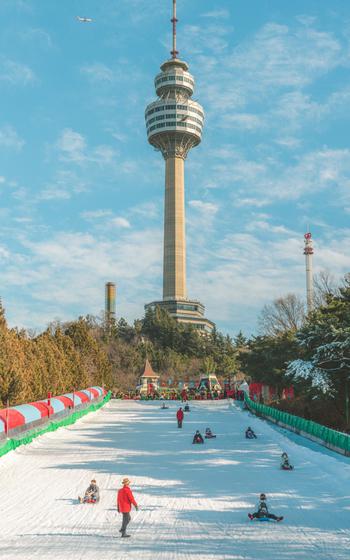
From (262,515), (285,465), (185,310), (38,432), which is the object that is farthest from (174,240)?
(262,515)

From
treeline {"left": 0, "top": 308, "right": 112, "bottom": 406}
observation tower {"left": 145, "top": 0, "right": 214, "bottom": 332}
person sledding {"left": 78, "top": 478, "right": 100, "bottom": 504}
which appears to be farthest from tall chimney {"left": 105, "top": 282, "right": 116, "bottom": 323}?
person sledding {"left": 78, "top": 478, "right": 100, "bottom": 504}

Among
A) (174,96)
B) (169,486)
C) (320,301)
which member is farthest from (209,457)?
(174,96)

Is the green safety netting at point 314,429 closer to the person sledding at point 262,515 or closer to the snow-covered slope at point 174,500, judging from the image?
the snow-covered slope at point 174,500

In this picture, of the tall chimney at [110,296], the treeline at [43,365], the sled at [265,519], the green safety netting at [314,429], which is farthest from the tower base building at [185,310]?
the sled at [265,519]

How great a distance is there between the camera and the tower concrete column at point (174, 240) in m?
141

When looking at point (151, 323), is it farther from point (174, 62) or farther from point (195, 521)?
point (195, 521)

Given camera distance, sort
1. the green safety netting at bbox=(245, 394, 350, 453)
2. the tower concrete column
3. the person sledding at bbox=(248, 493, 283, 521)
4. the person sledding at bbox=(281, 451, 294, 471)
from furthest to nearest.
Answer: the tower concrete column, the green safety netting at bbox=(245, 394, 350, 453), the person sledding at bbox=(281, 451, 294, 471), the person sledding at bbox=(248, 493, 283, 521)

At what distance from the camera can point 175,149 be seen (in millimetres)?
150125

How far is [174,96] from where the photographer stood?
153250 mm

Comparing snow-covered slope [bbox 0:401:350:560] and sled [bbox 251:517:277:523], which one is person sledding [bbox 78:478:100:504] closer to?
snow-covered slope [bbox 0:401:350:560]

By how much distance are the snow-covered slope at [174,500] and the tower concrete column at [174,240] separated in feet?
359

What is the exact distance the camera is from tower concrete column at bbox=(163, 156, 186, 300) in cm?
14138

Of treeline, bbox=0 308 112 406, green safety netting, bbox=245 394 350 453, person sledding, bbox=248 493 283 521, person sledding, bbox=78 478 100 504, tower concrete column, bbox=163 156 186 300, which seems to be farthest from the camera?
tower concrete column, bbox=163 156 186 300

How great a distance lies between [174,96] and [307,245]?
7534 cm
